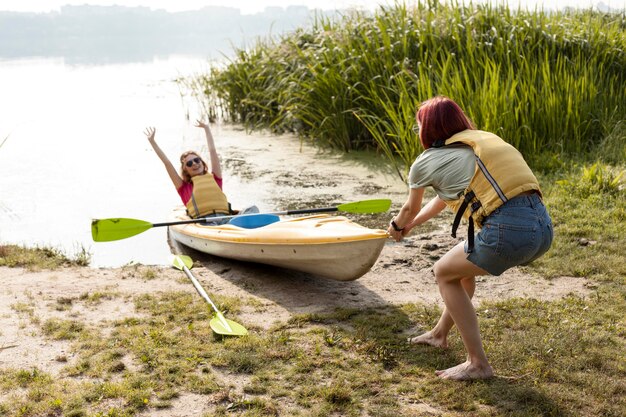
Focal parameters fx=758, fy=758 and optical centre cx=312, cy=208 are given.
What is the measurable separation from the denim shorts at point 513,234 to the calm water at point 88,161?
3.77 meters

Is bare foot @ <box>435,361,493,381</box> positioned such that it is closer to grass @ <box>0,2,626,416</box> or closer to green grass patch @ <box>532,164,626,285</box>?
grass @ <box>0,2,626,416</box>

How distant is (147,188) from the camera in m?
8.81

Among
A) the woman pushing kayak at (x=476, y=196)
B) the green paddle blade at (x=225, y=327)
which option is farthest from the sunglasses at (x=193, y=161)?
the woman pushing kayak at (x=476, y=196)

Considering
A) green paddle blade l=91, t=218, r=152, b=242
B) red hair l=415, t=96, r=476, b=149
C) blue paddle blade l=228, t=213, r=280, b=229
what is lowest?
blue paddle blade l=228, t=213, r=280, b=229

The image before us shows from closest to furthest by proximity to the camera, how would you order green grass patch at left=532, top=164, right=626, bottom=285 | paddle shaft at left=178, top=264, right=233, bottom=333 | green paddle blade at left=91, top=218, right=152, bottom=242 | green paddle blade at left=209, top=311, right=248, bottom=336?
green paddle blade at left=209, top=311, right=248, bottom=336 < paddle shaft at left=178, top=264, right=233, bottom=333 < green grass patch at left=532, top=164, right=626, bottom=285 < green paddle blade at left=91, top=218, right=152, bottom=242

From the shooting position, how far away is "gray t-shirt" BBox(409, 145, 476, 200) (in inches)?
127

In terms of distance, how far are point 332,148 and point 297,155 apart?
0.46 meters

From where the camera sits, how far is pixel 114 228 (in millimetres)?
5609

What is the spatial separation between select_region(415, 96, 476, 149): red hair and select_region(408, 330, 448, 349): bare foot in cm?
110

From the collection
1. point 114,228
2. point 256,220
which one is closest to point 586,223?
point 256,220

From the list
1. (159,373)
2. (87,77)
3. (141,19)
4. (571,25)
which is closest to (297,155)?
(571,25)

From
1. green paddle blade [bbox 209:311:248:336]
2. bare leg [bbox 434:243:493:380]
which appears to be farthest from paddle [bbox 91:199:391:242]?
bare leg [bbox 434:243:493:380]

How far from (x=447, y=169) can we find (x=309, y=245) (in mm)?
1769

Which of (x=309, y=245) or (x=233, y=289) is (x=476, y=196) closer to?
(x=309, y=245)
